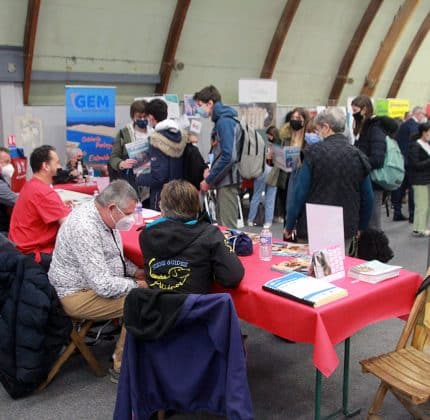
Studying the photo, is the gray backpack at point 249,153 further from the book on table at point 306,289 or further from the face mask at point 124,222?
the book on table at point 306,289

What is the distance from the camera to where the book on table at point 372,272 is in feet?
7.82

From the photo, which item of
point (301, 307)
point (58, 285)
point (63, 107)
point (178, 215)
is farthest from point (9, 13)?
point (301, 307)

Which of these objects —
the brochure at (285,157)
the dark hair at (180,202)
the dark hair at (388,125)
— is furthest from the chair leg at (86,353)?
the brochure at (285,157)

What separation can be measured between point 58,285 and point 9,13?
190 inches

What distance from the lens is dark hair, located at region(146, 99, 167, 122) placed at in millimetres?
4242

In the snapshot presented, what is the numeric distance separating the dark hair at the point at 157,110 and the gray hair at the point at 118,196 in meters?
1.68

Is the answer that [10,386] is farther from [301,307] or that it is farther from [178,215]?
[301,307]

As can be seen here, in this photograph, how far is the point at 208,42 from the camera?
8.41 m

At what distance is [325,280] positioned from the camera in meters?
2.41

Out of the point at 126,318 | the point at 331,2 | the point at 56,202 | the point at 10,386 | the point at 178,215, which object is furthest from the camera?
the point at 331,2

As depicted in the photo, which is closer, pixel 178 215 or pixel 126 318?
pixel 126 318

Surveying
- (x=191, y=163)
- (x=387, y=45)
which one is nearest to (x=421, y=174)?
(x=191, y=163)

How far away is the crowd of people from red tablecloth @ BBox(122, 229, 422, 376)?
0.45 ft

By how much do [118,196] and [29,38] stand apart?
4.75 meters
